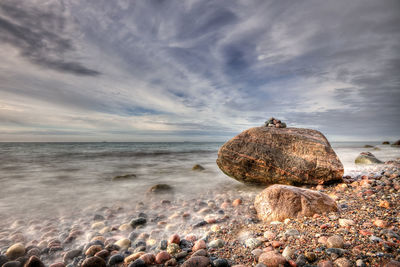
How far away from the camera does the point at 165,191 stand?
19.0 feet

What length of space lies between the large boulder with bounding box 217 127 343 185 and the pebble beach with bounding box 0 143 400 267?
54cm

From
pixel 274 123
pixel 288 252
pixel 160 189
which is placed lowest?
pixel 160 189

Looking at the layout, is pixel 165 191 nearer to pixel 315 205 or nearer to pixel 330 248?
pixel 315 205

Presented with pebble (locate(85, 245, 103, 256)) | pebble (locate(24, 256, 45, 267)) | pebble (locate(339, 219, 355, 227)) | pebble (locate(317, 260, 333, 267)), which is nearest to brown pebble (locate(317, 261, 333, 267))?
pebble (locate(317, 260, 333, 267))

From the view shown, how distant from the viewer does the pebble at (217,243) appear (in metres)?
2.42

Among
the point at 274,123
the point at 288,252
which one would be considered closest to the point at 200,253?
the point at 288,252

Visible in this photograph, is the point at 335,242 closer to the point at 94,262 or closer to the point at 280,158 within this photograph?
the point at 94,262

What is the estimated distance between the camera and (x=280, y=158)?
505 cm

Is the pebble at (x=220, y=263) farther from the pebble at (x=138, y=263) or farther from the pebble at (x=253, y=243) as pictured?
the pebble at (x=138, y=263)

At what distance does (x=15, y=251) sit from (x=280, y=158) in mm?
5585

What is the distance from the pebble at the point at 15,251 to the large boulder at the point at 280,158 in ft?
14.5

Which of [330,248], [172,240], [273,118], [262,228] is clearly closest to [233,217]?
[262,228]

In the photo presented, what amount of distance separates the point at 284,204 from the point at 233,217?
1.00 meters

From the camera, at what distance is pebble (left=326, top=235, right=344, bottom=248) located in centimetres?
191
